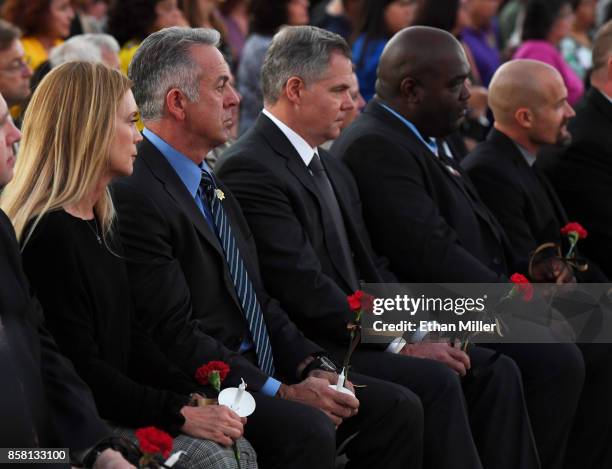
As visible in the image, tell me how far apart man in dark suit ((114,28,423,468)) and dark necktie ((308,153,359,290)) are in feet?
1.66

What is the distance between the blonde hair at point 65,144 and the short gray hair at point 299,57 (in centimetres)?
137

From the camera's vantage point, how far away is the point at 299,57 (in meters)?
5.45

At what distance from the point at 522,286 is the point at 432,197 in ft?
2.50

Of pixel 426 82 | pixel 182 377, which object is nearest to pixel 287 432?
pixel 182 377

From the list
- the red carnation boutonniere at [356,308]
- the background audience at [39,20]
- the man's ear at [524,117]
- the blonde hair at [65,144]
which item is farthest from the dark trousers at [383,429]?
the background audience at [39,20]

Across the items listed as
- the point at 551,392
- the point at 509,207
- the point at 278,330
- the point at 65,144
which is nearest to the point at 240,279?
the point at 278,330

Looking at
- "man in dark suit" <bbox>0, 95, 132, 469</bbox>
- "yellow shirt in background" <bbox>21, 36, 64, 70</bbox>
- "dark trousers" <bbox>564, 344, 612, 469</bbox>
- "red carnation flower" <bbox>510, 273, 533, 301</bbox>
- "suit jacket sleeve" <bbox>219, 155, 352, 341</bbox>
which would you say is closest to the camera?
"man in dark suit" <bbox>0, 95, 132, 469</bbox>

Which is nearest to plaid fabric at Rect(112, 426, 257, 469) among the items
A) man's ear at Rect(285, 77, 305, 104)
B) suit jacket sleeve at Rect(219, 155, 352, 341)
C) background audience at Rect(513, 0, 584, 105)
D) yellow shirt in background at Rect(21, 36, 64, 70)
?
suit jacket sleeve at Rect(219, 155, 352, 341)

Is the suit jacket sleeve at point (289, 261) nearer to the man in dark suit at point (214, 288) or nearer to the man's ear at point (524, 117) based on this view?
the man in dark suit at point (214, 288)

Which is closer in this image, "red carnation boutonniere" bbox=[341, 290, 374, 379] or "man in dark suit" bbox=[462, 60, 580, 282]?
"red carnation boutonniere" bbox=[341, 290, 374, 379]

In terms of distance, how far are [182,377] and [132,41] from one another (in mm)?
4315

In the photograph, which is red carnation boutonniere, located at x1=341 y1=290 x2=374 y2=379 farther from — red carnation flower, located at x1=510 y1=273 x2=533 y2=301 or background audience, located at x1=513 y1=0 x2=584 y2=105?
background audience, located at x1=513 y1=0 x2=584 y2=105

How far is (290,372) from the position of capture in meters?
4.79

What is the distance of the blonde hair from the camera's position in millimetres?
4016
